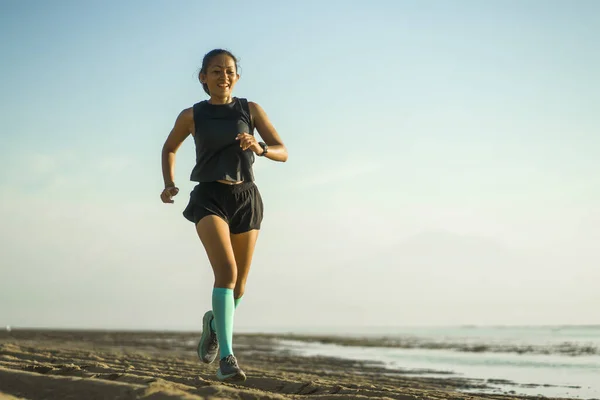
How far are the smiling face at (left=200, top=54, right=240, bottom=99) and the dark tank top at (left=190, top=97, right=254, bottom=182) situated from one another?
0.34 ft

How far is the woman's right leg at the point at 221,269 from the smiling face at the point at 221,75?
94 cm

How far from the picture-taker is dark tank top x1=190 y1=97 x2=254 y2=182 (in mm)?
4574

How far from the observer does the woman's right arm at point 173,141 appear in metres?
4.80

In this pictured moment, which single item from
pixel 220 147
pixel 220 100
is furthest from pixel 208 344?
pixel 220 100

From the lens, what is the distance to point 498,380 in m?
11.1

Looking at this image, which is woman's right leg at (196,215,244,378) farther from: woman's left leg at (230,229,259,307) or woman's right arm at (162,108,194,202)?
woman's right arm at (162,108,194,202)

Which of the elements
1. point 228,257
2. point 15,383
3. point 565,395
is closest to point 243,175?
point 228,257

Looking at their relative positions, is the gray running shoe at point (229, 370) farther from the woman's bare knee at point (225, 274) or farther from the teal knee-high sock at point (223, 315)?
the woman's bare knee at point (225, 274)

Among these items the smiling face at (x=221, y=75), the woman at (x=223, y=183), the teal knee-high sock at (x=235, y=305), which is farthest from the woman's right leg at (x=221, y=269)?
the smiling face at (x=221, y=75)

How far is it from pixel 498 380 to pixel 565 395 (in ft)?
7.52

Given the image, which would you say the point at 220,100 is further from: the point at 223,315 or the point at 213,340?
the point at 213,340

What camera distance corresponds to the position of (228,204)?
4582 mm

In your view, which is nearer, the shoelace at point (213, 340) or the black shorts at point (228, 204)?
the black shorts at point (228, 204)

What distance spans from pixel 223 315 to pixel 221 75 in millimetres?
1688
